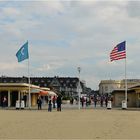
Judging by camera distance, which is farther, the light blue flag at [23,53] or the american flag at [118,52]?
the light blue flag at [23,53]

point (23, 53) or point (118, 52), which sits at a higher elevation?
point (23, 53)

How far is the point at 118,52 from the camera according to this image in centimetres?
4884

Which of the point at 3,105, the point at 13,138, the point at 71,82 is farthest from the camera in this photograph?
the point at 71,82

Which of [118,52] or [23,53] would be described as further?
[23,53]

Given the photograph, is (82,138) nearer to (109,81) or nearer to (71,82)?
(71,82)

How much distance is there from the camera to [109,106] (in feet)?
165

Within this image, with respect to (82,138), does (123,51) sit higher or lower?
higher

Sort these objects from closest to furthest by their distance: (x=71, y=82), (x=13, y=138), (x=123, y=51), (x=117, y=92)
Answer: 1. (x=13, y=138)
2. (x=123, y=51)
3. (x=117, y=92)
4. (x=71, y=82)

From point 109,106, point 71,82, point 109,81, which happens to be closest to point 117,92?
point 109,106

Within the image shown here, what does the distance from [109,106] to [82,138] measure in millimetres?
33112

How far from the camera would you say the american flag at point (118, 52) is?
158 ft

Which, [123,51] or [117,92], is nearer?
[123,51]

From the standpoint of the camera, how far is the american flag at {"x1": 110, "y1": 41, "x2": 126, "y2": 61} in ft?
158

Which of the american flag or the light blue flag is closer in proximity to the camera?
the american flag
